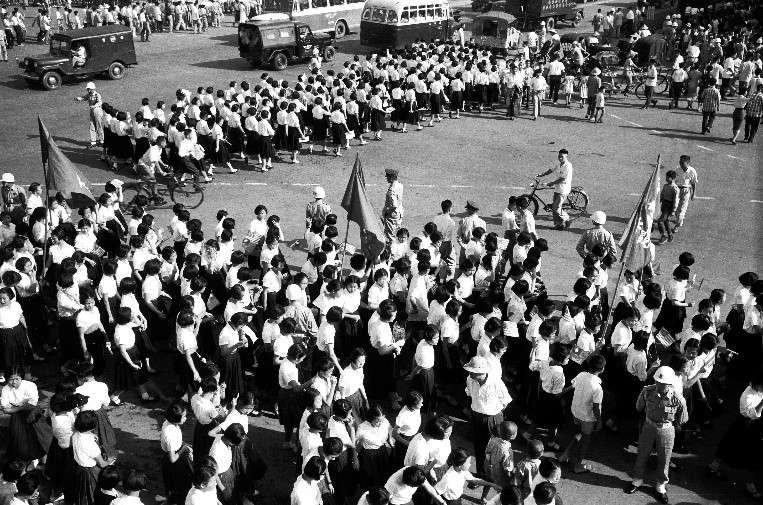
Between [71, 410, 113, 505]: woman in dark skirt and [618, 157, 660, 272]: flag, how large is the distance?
7.04 metres

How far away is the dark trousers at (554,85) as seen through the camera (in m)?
24.6

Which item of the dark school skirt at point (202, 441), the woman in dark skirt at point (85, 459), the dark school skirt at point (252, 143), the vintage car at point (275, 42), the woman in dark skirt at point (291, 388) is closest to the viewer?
the woman in dark skirt at point (85, 459)

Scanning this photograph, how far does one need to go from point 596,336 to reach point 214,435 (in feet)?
18.0

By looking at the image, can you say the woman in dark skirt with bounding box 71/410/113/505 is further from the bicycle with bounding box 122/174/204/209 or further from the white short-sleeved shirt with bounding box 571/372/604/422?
the bicycle with bounding box 122/174/204/209

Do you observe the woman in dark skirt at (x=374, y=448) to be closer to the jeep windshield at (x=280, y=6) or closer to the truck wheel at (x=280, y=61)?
the truck wheel at (x=280, y=61)

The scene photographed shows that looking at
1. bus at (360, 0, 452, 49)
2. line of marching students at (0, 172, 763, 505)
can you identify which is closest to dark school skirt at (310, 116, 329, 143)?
line of marching students at (0, 172, 763, 505)

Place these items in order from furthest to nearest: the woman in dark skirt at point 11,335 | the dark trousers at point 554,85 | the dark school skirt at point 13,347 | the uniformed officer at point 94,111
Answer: the dark trousers at point 554,85
the uniformed officer at point 94,111
the dark school skirt at point 13,347
the woman in dark skirt at point 11,335

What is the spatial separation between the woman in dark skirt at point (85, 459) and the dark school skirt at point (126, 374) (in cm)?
206

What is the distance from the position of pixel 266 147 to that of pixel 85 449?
37.6 feet

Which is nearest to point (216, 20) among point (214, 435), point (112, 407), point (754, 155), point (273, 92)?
point (273, 92)

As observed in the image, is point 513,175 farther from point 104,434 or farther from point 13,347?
point 104,434

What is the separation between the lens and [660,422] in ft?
26.0

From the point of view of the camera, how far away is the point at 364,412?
8.17 m

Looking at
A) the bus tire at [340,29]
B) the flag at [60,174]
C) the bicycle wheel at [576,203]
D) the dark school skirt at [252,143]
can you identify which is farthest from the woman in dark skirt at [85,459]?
the bus tire at [340,29]
